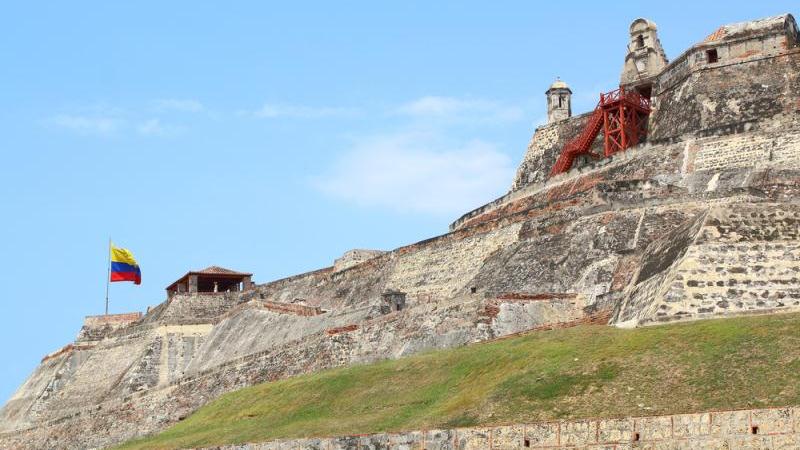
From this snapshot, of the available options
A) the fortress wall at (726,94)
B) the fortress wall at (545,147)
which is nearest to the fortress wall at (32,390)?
the fortress wall at (545,147)

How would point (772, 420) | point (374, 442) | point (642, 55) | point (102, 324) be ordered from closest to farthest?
point (772, 420), point (374, 442), point (642, 55), point (102, 324)

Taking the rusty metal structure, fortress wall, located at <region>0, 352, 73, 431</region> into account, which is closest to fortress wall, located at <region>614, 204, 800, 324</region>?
the rusty metal structure

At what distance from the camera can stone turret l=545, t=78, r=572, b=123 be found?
64.9 m

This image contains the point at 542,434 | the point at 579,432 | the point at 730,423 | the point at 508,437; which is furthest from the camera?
the point at 508,437

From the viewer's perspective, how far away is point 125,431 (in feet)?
146

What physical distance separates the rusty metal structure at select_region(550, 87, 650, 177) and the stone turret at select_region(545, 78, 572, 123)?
741 centimetres

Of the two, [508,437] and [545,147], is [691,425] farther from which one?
[545,147]

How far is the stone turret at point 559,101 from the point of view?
64.9 meters

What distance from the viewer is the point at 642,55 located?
60.5 m

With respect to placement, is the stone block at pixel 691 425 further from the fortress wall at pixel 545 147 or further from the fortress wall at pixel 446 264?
the fortress wall at pixel 545 147

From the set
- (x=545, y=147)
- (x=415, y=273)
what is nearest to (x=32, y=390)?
(x=415, y=273)

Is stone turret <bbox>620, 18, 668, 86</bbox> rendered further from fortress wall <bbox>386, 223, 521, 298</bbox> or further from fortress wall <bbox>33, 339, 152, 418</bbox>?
fortress wall <bbox>33, 339, 152, 418</bbox>

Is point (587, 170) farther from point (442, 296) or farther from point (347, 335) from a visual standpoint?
point (347, 335)

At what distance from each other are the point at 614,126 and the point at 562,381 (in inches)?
1333
